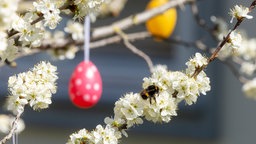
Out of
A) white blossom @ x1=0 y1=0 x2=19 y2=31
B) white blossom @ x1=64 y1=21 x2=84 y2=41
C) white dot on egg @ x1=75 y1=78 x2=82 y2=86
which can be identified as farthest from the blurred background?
white blossom @ x1=0 y1=0 x2=19 y2=31

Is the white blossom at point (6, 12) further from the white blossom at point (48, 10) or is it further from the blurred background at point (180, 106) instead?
the blurred background at point (180, 106)

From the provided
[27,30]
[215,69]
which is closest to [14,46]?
[27,30]

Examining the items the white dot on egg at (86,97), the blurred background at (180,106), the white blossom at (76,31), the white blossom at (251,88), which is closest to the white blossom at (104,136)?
the white dot on egg at (86,97)

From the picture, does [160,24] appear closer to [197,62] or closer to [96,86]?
[96,86]

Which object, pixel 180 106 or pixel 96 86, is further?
pixel 180 106

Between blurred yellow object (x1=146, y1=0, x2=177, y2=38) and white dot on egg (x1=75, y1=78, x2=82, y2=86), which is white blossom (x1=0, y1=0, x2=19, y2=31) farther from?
blurred yellow object (x1=146, y1=0, x2=177, y2=38)

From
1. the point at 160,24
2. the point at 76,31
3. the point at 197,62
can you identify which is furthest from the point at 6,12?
the point at 160,24
